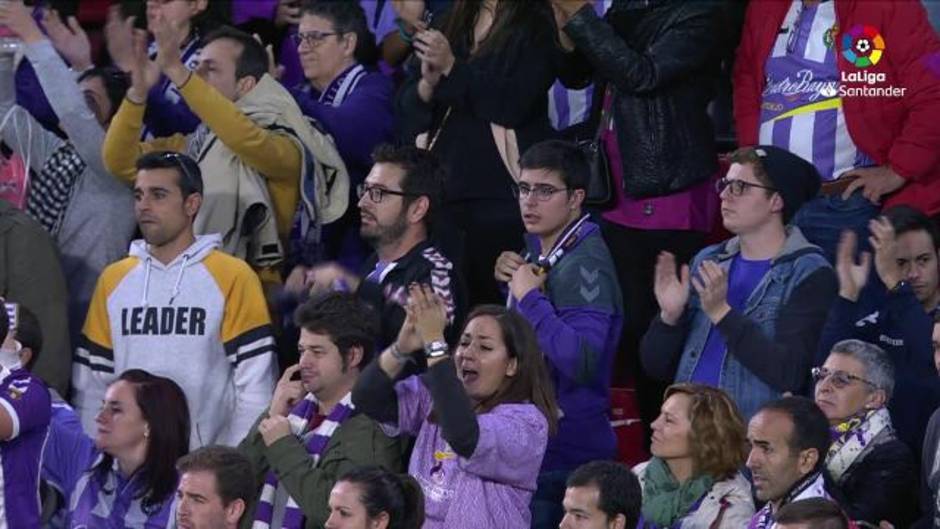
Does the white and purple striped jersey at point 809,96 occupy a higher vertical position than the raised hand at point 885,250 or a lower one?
higher

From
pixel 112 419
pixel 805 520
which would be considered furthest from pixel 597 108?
pixel 805 520

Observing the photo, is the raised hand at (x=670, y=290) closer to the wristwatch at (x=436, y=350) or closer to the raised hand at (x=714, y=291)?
the raised hand at (x=714, y=291)

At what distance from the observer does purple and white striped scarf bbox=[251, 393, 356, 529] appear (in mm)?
8227

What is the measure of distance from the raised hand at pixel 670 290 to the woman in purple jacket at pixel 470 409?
0.74 metres

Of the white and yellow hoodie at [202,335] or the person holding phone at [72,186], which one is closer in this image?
the white and yellow hoodie at [202,335]

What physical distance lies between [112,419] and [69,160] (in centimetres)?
191

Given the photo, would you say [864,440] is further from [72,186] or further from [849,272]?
[72,186]

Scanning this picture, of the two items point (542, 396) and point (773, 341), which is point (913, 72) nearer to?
point (773, 341)

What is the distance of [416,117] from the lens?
984 centimetres

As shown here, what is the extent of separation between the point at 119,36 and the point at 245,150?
1.51 metres

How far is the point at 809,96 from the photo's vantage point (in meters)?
9.73

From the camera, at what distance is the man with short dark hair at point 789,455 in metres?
7.62

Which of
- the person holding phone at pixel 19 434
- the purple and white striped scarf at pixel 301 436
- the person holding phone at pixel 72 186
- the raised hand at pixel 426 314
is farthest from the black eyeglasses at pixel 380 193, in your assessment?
the person holding phone at pixel 72 186

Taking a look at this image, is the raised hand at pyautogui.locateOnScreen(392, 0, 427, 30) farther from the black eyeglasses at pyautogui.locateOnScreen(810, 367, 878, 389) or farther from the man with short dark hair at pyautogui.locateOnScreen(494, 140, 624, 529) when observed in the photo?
the black eyeglasses at pyautogui.locateOnScreen(810, 367, 878, 389)
